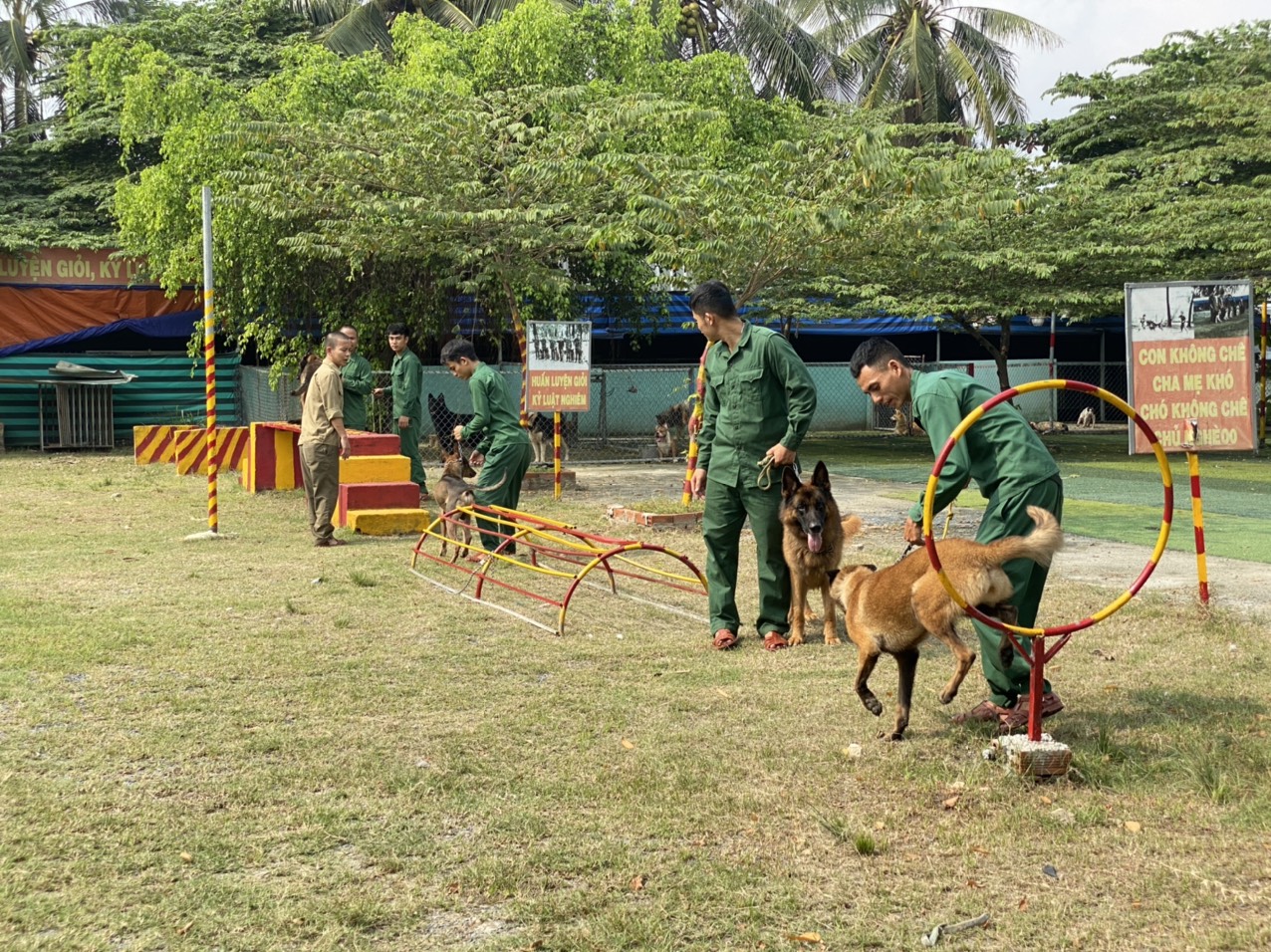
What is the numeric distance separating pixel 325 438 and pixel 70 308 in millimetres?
16061

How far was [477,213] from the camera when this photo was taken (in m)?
14.7

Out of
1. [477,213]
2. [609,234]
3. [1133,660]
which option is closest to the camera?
[1133,660]

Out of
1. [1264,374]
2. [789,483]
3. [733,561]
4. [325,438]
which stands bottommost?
[733,561]

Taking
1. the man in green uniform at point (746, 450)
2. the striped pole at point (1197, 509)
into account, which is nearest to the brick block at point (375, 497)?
the man in green uniform at point (746, 450)

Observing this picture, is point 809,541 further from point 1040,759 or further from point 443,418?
point 443,418

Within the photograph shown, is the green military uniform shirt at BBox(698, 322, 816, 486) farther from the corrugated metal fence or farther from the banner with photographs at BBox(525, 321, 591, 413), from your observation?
the corrugated metal fence

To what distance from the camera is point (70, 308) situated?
24.4 meters

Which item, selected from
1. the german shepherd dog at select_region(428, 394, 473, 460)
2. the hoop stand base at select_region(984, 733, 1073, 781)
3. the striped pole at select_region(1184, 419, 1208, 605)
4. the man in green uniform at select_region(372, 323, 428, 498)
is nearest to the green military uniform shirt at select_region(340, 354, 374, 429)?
the man in green uniform at select_region(372, 323, 428, 498)

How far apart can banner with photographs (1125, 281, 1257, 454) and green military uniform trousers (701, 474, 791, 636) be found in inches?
98.2

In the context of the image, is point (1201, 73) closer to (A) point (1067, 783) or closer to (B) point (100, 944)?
(A) point (1067, 783)

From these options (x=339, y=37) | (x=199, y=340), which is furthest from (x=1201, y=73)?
(x=199, y=340)

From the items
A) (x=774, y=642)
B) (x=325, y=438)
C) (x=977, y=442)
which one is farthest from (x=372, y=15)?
(x=977, y=442)

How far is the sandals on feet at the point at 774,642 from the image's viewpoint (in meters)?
7.04

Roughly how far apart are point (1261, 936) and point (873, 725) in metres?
2.13
